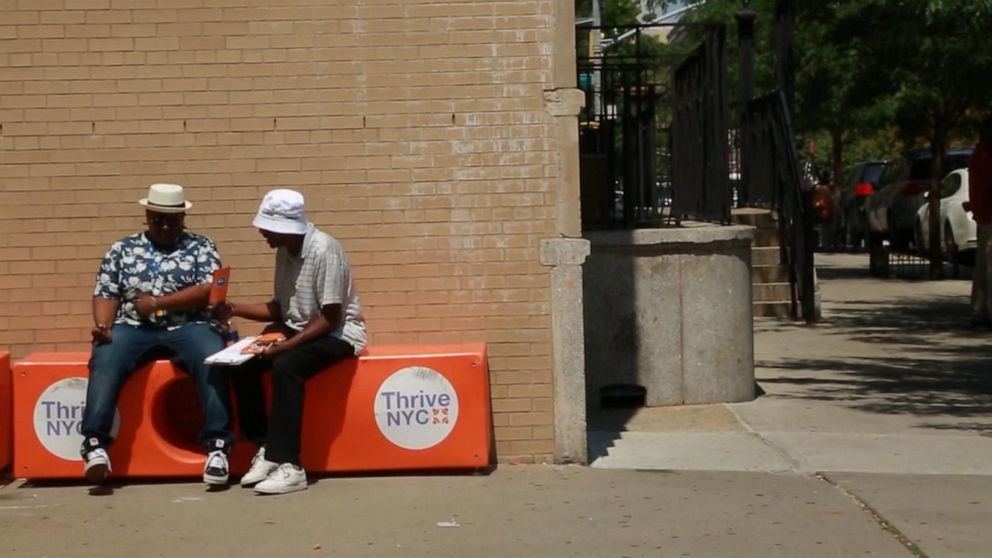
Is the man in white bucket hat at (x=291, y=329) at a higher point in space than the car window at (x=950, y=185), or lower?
lower

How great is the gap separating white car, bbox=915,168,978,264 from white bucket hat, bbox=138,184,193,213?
15.0m

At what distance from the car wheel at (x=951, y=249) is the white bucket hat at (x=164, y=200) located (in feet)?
50.7

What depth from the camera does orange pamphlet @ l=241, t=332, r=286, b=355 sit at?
7.25 meters

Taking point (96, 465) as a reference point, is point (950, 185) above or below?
above

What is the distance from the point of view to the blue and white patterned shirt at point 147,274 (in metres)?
7.39

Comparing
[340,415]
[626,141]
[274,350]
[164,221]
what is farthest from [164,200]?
[626,141]

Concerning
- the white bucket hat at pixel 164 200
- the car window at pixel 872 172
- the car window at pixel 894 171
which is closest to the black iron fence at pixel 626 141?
the white bucket hat at pixel 164 200

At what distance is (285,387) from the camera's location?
7.23 meters

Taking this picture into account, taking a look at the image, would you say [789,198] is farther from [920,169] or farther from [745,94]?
[920,169]

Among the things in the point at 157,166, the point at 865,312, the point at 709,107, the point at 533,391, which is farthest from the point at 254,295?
the point at 865,312

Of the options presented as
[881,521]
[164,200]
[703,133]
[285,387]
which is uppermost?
[703,133]

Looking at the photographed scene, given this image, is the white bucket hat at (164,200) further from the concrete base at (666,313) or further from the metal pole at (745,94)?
the metal pole at (745,94)

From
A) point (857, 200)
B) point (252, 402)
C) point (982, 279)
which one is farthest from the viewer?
point (857, 200)

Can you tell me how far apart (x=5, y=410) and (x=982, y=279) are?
9.28 meters
